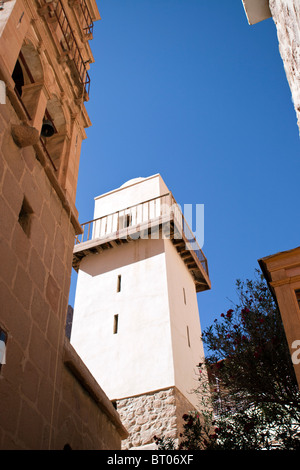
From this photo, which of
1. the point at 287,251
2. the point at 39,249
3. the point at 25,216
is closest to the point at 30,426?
the point at 39,249

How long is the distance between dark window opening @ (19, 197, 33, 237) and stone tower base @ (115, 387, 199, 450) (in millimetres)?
7891

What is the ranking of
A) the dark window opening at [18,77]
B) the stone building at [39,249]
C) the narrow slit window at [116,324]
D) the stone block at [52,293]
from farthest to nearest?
the narrow slit window at [116,324], the dark window opening at [18,77], the stone block at [52,293], the stone building at [39,249]

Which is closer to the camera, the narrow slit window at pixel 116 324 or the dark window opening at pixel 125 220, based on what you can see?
the narrow slit window at pixel 116 324

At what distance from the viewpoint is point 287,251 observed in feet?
20.8

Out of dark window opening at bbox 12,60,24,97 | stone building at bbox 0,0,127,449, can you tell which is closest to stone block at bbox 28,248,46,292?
stone building at bbox 0,0,127,449

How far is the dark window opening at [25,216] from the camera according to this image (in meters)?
5.84

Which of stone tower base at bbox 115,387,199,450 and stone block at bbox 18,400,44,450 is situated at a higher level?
stone tower base at bbox 115,387,199,450

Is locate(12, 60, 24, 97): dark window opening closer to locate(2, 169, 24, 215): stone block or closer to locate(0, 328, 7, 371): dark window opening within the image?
locate(2, 169, 24, 215): stone block

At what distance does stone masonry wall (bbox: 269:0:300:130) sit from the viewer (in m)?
2.44

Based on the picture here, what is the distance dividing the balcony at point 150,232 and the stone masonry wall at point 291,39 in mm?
13324

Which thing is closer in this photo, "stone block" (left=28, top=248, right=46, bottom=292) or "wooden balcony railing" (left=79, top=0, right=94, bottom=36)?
"stone block" (left=28, top=248, right=46, bottom=292)

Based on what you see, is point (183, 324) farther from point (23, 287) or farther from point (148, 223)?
point (23, 287)

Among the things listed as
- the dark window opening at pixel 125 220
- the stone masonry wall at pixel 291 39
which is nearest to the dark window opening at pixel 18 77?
the stone masonry wall at pixel 291 39

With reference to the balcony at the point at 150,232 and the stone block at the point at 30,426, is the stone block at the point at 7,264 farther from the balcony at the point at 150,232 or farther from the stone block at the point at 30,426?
the balcony at the point at 150,232
